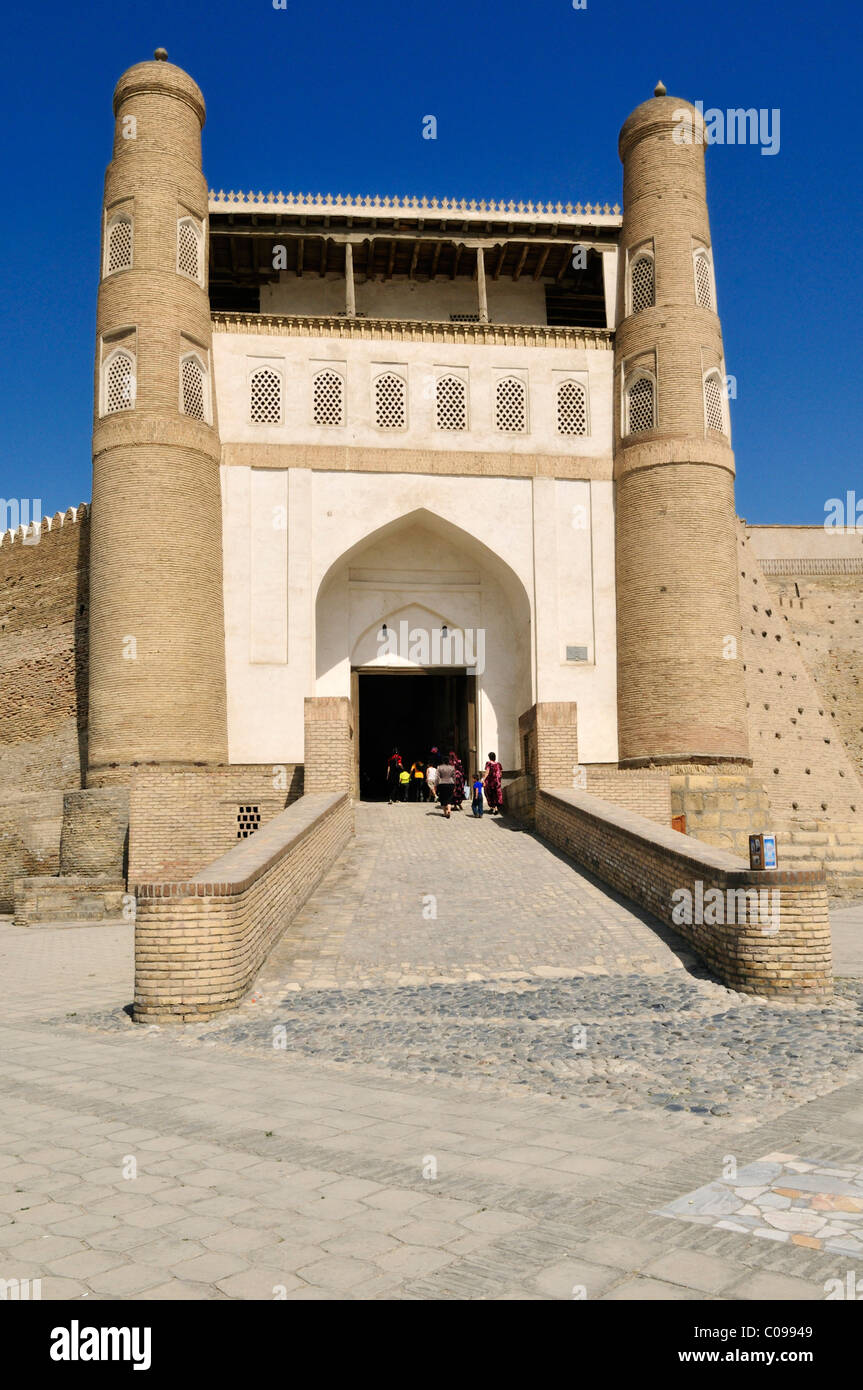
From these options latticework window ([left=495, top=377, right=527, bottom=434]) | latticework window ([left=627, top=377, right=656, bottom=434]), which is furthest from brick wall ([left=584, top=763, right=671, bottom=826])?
latticework window ([left=495, top=377, right=527, bottom=434])

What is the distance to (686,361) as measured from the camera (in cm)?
1691

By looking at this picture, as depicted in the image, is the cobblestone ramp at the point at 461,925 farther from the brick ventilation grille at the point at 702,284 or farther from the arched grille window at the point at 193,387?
the brick ventilation grille at the point at 702,284

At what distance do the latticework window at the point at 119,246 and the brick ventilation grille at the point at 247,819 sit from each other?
7940 mm

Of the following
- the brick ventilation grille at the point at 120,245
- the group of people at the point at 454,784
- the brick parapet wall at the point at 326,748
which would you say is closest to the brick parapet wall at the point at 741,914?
the brick parapet wall at the point at 326,748

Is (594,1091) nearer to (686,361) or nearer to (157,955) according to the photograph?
(157,955)

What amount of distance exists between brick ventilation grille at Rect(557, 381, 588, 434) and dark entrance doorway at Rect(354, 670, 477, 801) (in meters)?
4.30

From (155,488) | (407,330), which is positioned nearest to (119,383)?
(155,488)

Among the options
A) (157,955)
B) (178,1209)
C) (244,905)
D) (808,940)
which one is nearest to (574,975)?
(808,940)

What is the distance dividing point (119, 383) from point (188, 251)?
2.38 m

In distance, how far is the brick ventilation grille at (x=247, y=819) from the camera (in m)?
15.1

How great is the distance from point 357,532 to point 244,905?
10.8m

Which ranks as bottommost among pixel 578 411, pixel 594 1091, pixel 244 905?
pixel 594 1091

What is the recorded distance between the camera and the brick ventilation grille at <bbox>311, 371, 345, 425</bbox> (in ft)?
56.8

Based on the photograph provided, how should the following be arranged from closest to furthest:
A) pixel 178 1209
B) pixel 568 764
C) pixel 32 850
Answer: pixel 178 1209 < pixel 568 764 < pixel 32 850
